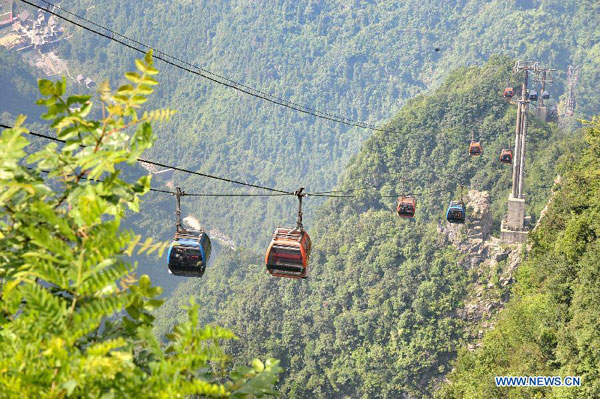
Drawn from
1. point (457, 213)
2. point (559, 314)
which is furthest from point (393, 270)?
point (559, 314)

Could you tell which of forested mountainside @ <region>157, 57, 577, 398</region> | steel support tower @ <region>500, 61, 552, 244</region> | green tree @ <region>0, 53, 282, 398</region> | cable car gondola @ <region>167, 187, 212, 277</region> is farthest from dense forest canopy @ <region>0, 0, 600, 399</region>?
cable car gondola @ <region>167, 187, 212, 277</region>

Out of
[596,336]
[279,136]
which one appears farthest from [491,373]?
[279,136]

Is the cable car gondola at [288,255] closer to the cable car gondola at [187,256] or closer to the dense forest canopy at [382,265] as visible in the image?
the cable car gondola at [187,256]

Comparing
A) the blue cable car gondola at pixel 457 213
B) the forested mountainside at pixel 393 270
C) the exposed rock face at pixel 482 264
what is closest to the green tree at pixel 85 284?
Result: the blue cable car gondola at pixel 457 213

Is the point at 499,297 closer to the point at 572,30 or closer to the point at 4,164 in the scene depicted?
the point at 4,164

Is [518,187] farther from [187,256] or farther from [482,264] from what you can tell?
[187,256]
